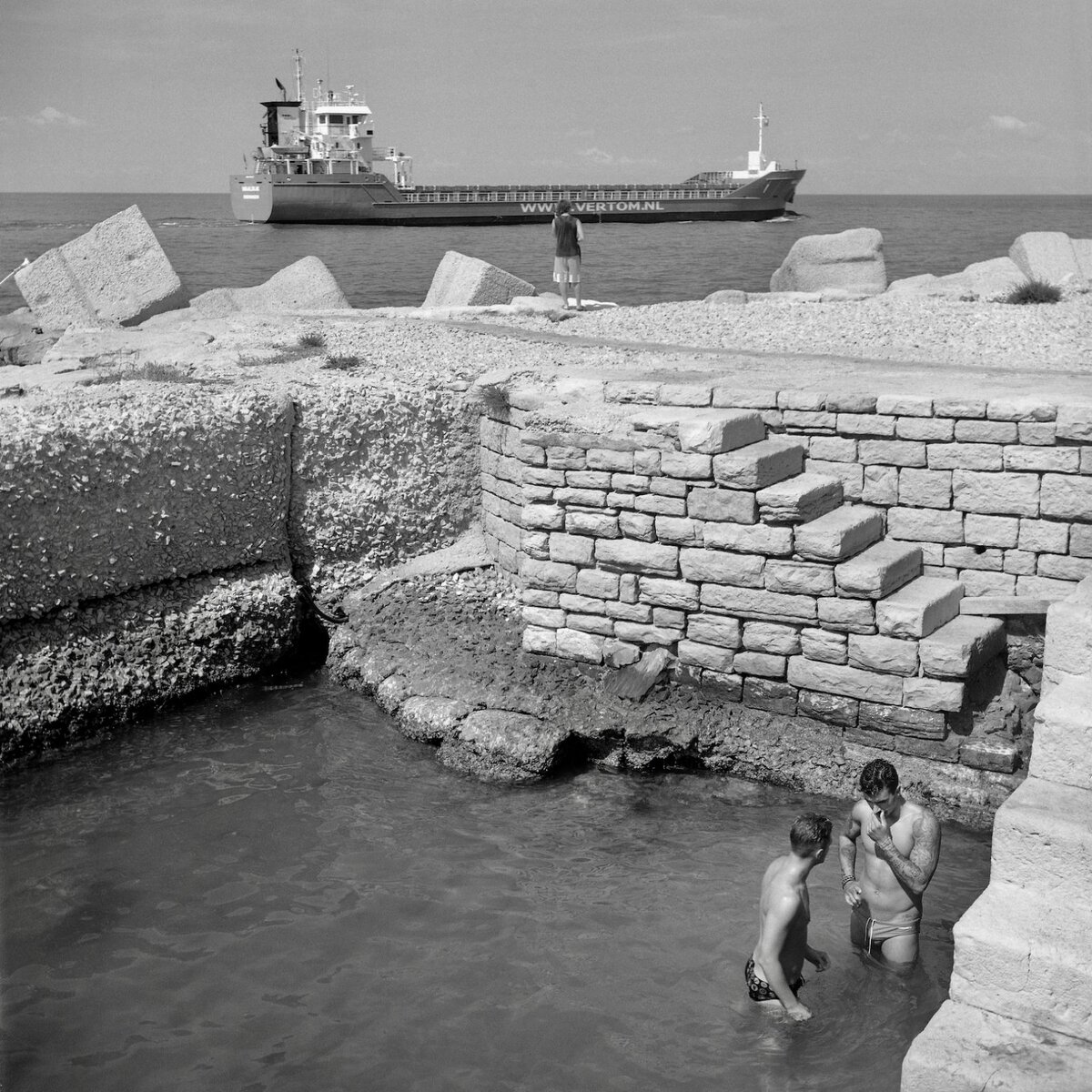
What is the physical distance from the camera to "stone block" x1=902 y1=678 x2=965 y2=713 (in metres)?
6.17

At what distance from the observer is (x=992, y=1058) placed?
3.65 m

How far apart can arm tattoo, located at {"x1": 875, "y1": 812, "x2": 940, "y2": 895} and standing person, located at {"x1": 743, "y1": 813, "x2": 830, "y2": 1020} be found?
34cm

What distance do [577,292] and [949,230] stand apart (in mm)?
59405

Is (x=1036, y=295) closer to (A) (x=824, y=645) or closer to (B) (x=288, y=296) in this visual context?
(A) (x=824, y=645)

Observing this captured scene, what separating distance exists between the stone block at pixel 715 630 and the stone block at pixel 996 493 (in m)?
1.52

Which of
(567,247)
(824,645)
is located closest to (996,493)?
(824,645)

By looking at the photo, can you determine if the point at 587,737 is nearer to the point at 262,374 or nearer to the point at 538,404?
the point at 538,404

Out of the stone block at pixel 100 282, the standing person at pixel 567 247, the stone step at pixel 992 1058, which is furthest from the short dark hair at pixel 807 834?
the stone block at pixel 100 282

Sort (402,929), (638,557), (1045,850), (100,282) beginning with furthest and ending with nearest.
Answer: (100,282), (638,557), (402,929), (1045,850)

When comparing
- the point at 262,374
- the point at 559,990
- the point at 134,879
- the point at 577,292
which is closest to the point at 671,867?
the point at 559,990

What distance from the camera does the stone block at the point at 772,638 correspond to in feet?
21.5

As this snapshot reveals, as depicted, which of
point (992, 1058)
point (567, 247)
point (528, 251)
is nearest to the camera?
point (992, 1058)

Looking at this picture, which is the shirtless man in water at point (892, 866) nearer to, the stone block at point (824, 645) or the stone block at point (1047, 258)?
the stone block at point (824, 645)

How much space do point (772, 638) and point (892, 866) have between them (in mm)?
1845
